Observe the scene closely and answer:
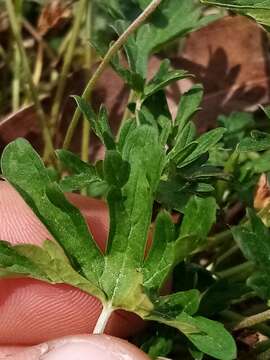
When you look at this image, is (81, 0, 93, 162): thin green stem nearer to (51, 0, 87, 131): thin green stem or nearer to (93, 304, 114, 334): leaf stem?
(51, 0, 87, 131): thin green stem

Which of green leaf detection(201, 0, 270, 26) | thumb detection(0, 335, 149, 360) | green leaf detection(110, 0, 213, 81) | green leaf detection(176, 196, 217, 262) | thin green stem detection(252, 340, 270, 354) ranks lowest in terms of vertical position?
thin green stem detection(252, 340, 270, 354)

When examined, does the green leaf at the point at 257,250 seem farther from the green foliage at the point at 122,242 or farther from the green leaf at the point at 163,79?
the green leaf at the point at 163,79

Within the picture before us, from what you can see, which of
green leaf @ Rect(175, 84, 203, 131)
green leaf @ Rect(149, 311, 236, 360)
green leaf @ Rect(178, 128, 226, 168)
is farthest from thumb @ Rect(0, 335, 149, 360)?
green leaf @ Rect(175, 84, 203, 131)

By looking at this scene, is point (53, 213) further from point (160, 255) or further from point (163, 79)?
point (163, 79)

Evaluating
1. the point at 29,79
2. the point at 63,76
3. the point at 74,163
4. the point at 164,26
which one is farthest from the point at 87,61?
the point at 74,163

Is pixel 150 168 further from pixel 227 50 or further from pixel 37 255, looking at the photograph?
pixel 227 50

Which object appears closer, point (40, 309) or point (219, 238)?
point (40, 309)

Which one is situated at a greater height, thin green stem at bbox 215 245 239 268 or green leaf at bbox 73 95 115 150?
green leaf at bbox 73 95 115 150
